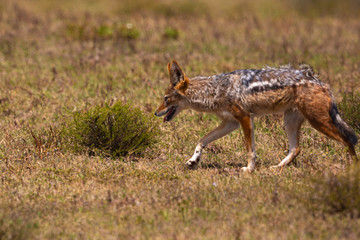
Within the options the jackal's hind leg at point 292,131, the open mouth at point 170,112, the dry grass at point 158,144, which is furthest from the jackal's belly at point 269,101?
the open mouth at point 170,112

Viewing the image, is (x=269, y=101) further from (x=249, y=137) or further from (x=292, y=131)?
(x=292, y=131)

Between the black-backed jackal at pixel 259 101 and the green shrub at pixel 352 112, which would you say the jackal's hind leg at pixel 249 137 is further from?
the green shrub at pixel 352 112

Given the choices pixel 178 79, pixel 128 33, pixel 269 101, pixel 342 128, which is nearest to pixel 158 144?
pixel 178 79

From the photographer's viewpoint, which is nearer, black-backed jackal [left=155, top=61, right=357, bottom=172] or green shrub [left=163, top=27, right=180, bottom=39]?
black-backed jackal [left=155, top=61, right=357, bottom=172]

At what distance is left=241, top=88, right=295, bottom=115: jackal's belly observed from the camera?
7445 mm

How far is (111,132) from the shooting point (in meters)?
8.34

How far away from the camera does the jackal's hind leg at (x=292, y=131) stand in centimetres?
782

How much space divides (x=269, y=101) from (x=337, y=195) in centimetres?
211

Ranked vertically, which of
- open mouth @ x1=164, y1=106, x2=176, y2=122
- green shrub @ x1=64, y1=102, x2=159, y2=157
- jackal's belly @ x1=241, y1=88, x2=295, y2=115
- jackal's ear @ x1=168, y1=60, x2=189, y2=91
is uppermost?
jackal's ear @ x1=168, y1=60, x2=189, y2=91

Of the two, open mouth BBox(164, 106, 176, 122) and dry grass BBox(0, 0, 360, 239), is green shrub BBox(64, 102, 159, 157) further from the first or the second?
open mouth BBox(164, 106, 176, 122)

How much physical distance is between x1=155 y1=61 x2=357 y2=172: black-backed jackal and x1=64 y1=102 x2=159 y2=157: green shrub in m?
0.53

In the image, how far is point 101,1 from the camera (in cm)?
2527

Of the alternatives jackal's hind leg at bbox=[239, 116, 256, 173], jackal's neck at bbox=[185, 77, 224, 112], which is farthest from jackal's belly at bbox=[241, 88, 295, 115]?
jackal's neck at bbox=[185, 77, 224, 112]

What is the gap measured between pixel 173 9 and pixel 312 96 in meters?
15.3
